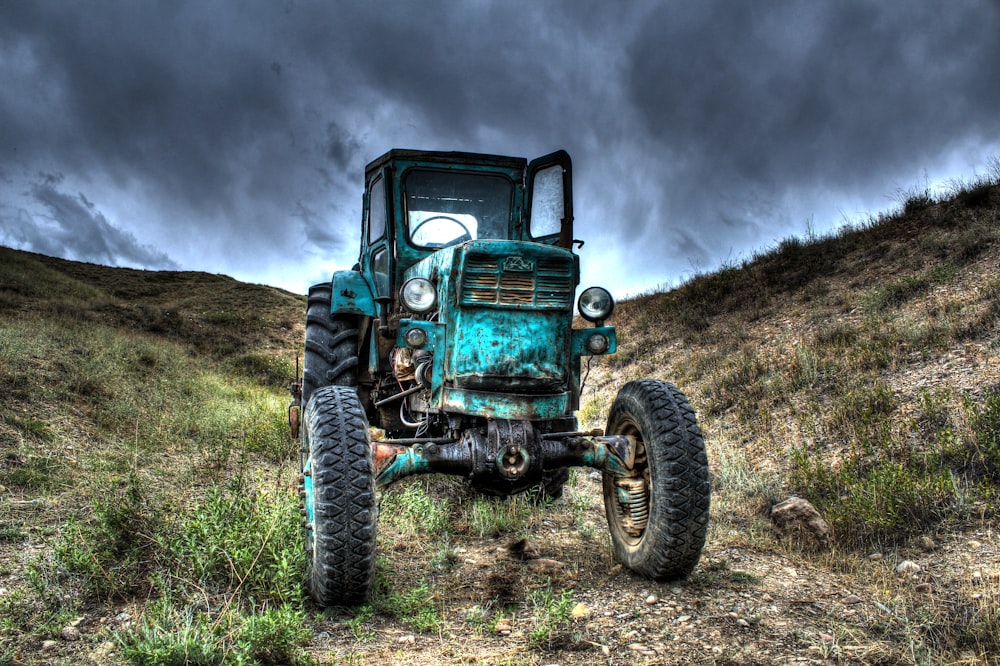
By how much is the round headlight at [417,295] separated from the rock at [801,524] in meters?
2.83

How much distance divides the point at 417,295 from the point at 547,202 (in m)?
1.84

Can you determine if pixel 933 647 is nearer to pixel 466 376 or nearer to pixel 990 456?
pixel 990 456

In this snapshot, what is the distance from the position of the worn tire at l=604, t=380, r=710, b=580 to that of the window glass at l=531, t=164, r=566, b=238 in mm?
1696

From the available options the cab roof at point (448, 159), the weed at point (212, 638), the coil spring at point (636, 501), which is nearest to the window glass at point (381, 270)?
the cab roof at point (448, 159)

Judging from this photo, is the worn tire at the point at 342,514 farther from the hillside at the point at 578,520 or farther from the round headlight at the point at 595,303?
the round headlight at the point at 595,303

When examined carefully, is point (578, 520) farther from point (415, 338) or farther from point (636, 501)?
point (415, 338)

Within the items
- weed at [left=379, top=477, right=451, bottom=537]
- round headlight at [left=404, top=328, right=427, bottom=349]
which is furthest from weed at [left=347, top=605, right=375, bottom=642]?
round headlight at [left=404, top=328, right=427, bottom=349]

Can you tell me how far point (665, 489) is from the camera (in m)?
3.60

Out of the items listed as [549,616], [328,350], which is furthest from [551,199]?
[549,616]

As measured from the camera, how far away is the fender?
5.26 metres

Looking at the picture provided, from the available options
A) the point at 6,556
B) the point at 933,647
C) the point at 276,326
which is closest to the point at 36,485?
the point at 6,556

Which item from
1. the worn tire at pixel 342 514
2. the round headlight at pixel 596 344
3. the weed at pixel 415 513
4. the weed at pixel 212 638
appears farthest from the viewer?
the weed at pixel 415 513

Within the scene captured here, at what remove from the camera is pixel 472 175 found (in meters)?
5.23

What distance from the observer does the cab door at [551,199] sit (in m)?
5.16
